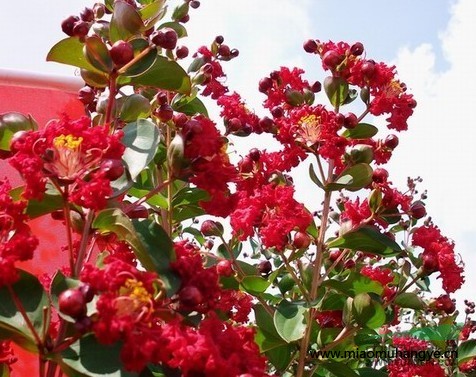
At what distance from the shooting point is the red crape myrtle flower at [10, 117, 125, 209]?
98cm

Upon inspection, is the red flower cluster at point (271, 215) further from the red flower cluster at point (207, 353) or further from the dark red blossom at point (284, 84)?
the red flower cluster at point (207, 353)

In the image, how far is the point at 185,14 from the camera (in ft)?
7.34

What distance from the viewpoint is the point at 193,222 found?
2859mm

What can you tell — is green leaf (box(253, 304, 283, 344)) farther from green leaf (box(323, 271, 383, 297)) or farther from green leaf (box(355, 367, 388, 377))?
green leaf (box(355, 367, 388, 377))

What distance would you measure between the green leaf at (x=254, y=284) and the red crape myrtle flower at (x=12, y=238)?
913mm

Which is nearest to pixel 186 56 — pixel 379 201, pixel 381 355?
pixel 379 201

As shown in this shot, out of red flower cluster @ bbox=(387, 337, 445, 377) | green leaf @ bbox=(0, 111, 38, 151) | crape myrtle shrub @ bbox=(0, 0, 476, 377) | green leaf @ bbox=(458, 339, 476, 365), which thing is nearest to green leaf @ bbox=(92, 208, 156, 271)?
crape myrtle shrub @ bbox=(0, 0, 476, 377)

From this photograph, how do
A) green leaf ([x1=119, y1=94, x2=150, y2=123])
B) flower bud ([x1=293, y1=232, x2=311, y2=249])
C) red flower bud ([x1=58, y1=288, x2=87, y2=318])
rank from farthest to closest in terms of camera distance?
1. flower bud ([x1=293, y1=232, x2=311, y2=249])
2. green leaf ([x1=119, y1=94, x2=150, y2=123])
3. red flower bud ([x1=58, y1=288, x2=87, y2=318])

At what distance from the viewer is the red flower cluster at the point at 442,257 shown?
207cm

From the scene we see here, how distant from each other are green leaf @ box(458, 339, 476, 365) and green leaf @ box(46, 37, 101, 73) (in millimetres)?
2027

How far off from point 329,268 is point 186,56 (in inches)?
30.9

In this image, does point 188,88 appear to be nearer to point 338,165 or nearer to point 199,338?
point 199,338

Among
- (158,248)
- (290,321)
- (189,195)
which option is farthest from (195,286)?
(189,195)

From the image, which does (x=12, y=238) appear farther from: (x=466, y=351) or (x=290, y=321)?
(x=466, y=351)
